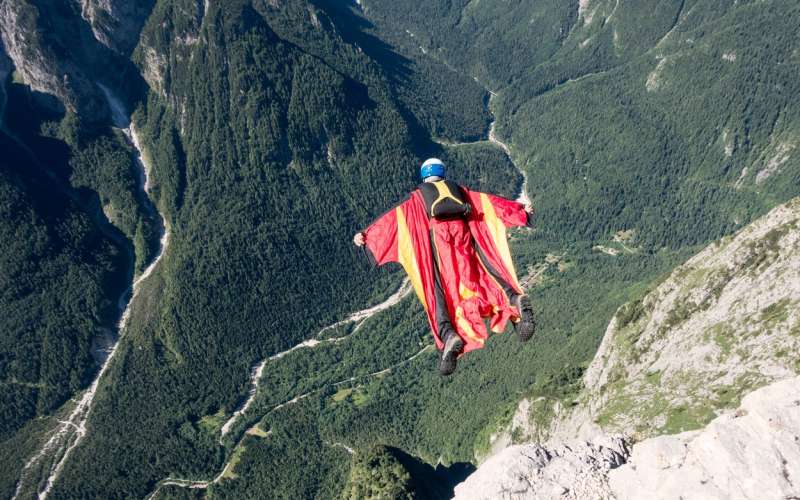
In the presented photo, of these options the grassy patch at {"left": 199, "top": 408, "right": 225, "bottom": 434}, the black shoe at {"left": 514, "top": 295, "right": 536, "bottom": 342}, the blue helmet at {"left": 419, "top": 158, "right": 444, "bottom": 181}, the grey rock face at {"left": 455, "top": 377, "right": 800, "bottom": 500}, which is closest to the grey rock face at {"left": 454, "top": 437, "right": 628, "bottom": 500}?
the grey rock face at {"left": 455, "top": 377, "right": 800, "bottom": 500}

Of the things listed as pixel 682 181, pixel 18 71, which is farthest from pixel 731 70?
pixel 18 71

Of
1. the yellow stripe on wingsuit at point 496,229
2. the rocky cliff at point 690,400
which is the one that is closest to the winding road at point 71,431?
the rocky cliff at point 690,400

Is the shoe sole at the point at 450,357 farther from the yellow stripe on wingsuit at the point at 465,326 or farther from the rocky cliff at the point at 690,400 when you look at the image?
the rocky cliff at the point at 690,400

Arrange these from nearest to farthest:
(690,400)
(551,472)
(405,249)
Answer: (405,249)
(551,472)
(690,400)

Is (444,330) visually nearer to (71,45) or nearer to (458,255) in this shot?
(458,255)

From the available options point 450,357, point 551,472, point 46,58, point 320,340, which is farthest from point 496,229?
point 46,58

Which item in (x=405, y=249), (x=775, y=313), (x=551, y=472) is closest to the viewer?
(x=405, y=249)
